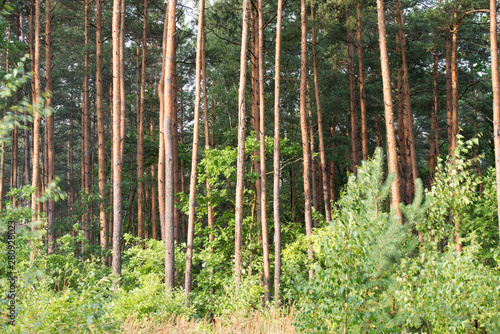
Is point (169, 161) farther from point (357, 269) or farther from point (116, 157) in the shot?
point (357, 269)

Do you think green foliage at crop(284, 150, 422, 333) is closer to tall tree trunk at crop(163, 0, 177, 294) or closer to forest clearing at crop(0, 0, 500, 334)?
forest clearing at crop(0, 0, 500, 334)

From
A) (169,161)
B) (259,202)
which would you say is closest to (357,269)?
(169,161)

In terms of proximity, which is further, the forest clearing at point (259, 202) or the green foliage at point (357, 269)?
the forest clearing at point (259, 202)

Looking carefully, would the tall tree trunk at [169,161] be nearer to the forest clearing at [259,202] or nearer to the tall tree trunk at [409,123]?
the forest clearing at [259,202]

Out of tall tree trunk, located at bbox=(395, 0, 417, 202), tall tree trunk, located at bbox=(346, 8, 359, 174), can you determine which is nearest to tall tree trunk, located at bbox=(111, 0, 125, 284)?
tall tree trunk, located at bbox=(346, 8, 359, 174)

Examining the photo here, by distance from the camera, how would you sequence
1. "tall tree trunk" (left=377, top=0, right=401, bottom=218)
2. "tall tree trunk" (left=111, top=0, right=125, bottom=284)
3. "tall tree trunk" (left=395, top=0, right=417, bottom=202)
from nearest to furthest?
1. "tall tree trunk" (left=377, top=0, right=401, bottom=218)
2. "tall tree trunk" (left=111, top=0, right=125, bottom=284)
3. "tall tree trunk" (left=395, top=0, right=417, bottom=202)

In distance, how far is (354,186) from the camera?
15.6 feet

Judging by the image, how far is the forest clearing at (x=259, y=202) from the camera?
4.55m

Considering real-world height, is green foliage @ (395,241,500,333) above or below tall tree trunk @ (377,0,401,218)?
below

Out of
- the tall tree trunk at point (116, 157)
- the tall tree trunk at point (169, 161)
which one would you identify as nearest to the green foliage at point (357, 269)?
the tall tree trunk at point (169, 161)

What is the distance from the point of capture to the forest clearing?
4.55 m

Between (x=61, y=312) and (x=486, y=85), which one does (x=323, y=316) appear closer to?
(x=61, y=312)

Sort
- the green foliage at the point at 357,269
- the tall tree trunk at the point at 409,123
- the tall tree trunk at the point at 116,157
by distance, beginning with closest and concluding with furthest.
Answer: the green foliage at the point at 357,269 < the tall tree trunk at the point at 116,157 < the tall tree trunk at the point at 409,123

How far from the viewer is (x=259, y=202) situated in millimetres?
15242
